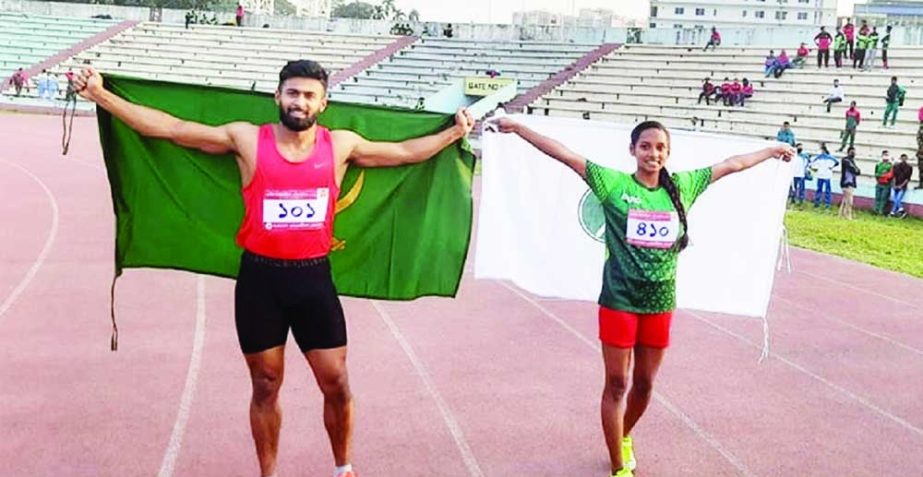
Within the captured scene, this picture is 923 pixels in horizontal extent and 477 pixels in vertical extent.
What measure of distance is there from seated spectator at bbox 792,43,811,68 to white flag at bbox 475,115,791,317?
2661 centimetres

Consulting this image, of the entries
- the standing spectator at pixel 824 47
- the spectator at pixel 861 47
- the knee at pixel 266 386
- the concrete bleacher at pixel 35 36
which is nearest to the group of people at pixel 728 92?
the standing spectator at pixel 824 47

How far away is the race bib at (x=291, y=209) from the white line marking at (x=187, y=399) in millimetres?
1567

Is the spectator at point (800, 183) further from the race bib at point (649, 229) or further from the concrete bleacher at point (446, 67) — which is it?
the race bib at point (649, 229)

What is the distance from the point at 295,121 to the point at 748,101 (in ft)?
85.3

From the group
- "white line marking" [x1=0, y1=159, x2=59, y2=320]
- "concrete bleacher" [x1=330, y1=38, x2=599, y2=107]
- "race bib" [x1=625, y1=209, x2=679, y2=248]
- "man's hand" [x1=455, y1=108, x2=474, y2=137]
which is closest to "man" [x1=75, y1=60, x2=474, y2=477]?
"man's hand" [x1=455, y1=108, x2=474, y2=137]

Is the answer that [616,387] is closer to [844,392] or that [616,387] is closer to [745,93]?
[844,392]

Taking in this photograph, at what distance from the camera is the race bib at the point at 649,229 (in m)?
4.35

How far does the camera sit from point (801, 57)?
2989cm

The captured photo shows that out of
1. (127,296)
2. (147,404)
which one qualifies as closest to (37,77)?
(127,296)

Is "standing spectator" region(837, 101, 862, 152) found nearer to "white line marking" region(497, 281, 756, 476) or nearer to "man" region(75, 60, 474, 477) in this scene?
"white line marking" region(497, 281, 756, 476)

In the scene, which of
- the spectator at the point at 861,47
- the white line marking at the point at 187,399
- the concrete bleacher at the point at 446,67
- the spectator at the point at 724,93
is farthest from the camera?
the concrete bleacher at the point at 446,67

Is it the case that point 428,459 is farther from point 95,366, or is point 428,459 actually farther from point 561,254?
point 95,366

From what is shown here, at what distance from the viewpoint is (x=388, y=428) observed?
5.28 m

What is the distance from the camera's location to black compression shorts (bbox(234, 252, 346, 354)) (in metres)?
3.85
